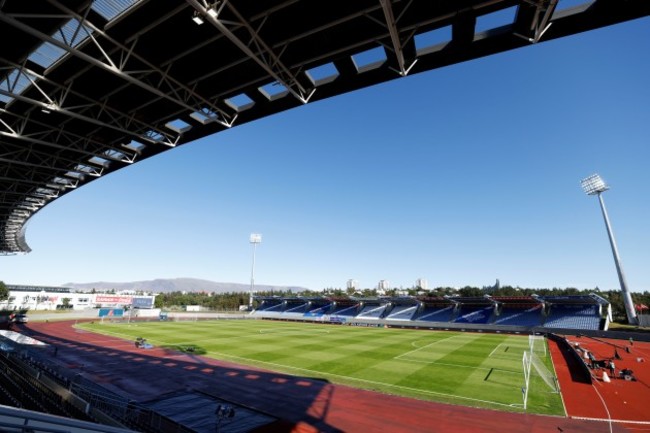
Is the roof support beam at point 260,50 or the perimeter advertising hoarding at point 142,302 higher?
the roof support beam at point 260,50

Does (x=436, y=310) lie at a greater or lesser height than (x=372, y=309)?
lesser

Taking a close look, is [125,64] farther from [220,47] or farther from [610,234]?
A: [610,234]

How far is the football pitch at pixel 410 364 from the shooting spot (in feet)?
64.3

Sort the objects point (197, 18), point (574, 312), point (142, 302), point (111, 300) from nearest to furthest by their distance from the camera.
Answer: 1. point (197, 18)
2. point (574, 312)
3. point (142, 302)
4. point (111, 300)

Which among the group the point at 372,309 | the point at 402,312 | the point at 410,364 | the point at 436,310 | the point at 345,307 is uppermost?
the point at 345,307

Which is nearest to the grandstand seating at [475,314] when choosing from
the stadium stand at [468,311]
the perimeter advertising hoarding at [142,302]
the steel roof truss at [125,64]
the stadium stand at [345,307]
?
the stadium stand at [468,311]

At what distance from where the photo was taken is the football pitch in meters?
19.6

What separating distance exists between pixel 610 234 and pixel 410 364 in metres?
60.4

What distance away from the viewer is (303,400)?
59.7ft

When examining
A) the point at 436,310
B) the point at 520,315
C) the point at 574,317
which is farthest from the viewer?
the point at 436,310

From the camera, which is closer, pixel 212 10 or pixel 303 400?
pixel 212 10

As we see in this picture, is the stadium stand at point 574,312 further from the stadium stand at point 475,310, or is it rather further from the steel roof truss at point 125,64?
the steel roof truss at point 125,64

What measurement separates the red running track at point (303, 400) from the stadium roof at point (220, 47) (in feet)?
47.5

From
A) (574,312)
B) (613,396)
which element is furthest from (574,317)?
(613,396)
